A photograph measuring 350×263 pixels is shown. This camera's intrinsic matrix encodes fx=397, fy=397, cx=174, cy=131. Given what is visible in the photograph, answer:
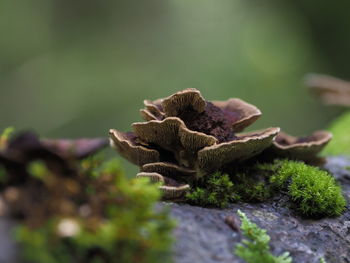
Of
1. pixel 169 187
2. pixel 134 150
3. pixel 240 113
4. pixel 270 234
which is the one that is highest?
pixel 240 113

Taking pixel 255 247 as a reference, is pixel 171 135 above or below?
above

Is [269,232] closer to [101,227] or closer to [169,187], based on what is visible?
[169,187]

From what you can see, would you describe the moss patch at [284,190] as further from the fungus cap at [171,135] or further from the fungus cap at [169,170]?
the fungus cap at [171,135]

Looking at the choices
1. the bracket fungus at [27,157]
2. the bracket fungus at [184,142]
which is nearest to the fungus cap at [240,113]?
A: the bracket fungus at [184,142]

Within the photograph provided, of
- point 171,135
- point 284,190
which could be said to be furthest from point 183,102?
point 284,190

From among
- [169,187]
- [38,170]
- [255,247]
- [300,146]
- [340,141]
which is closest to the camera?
[38,170]

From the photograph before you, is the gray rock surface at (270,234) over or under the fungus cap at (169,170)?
under

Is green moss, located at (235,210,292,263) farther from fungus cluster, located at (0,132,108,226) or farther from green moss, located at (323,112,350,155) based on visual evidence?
green moss, located at (323,112,350,155)
